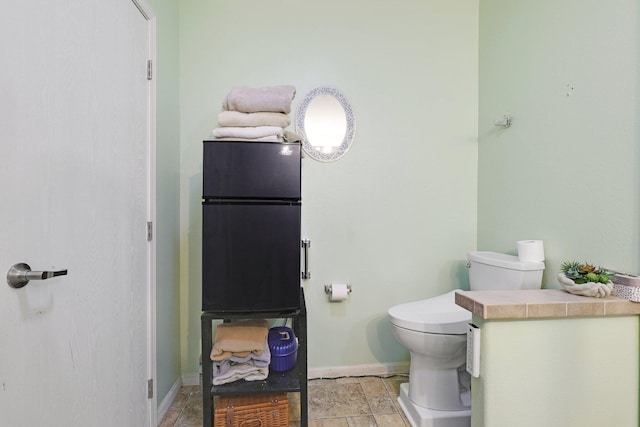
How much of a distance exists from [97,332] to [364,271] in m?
1.48

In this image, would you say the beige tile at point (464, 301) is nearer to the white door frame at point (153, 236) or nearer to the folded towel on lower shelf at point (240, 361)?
the folded towel on lower shelf at point (240, 361)

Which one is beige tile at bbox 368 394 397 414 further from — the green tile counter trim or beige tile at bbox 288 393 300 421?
the green tile counter trim

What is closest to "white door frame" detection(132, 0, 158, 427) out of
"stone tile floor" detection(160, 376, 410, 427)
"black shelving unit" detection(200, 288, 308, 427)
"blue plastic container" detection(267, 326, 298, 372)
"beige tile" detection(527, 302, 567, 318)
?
"stone tile floor" detection(160, 376, 410, 427)

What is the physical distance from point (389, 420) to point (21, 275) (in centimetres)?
172

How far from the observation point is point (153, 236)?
153 cm

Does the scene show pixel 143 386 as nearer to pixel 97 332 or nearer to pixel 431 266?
pixel 97 332

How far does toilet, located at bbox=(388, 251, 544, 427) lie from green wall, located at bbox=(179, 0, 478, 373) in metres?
0.43

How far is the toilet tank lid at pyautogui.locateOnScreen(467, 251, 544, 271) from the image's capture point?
149 cm

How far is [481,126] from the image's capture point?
2.08 m

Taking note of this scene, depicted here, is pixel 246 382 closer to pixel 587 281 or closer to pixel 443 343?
pixel 443 343

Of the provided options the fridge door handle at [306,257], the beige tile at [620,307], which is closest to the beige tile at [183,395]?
the fridge door handle at [306,257]

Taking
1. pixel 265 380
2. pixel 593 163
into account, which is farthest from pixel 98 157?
pixel 593 163

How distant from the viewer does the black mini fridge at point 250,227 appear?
132 centimetres

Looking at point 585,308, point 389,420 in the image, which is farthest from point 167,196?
point 585,308
